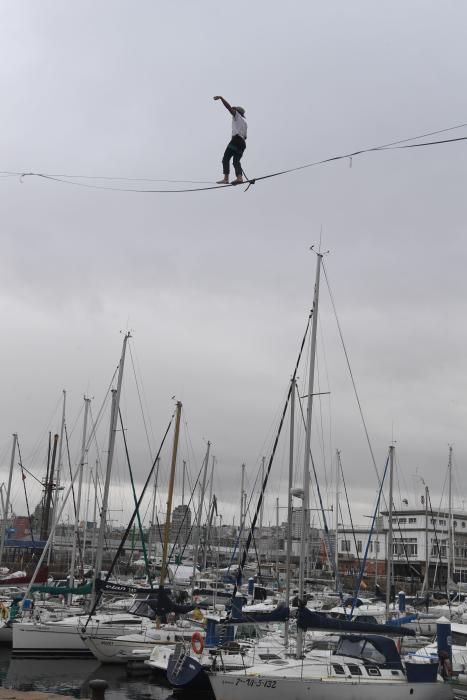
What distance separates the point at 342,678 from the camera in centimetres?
2094

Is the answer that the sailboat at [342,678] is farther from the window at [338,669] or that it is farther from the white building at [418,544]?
the white building at [418,544]

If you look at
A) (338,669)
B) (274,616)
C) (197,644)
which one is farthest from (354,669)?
(197,644)

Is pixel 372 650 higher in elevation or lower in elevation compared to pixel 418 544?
higher

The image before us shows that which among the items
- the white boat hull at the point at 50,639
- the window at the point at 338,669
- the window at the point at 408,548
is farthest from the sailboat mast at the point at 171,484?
the window at the point at 408,548

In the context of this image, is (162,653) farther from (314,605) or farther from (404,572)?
(404,572)

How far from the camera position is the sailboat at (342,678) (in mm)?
20562

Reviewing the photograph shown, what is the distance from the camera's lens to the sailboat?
67.5 feet

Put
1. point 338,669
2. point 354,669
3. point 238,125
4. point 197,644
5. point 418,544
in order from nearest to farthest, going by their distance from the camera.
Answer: point 238,125
point 338,669
point 354,669
point 197,644
point 418,544

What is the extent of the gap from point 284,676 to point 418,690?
4215 millimetres

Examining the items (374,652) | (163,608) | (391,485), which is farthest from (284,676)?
(391,485)

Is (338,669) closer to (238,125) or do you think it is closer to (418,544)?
(238,125)

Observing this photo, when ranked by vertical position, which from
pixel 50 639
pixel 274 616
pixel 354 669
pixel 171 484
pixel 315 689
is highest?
pixel 171 484

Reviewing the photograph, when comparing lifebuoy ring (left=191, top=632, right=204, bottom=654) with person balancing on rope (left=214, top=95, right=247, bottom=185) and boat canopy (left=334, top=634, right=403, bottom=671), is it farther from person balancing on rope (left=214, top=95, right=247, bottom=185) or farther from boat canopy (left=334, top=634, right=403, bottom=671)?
person balancing on rope (left=214, top=95, right=247, bottom=185)

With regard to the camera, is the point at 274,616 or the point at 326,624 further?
the point at 274,616
